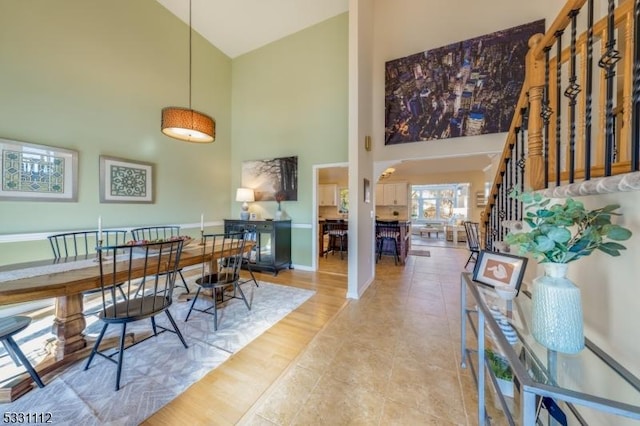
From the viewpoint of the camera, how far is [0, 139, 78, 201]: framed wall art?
2.47 m

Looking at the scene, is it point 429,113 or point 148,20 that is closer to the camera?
point 148,20

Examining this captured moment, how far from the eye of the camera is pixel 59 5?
111 inches

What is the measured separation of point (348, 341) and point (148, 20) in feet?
17.8

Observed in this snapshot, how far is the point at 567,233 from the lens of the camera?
→ 0.81 m

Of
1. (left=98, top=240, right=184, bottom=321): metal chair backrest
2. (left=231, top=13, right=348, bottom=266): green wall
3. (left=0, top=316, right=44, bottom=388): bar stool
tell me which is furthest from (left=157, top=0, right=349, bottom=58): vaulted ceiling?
(left=0, top=316, right=44, bottom=388): bar stool

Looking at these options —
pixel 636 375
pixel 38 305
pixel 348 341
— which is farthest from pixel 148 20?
pixel 636 375

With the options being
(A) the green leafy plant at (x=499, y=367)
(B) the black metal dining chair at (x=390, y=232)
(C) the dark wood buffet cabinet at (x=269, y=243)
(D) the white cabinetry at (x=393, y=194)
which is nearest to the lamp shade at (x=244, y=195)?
(C) the dark wood buffet cabinet at (x=269, y=243)

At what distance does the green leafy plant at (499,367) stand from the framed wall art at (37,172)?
4.53 metres

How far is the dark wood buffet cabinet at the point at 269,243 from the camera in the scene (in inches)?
169

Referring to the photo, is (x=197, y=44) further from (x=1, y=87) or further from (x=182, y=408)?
(x=182, y=408)

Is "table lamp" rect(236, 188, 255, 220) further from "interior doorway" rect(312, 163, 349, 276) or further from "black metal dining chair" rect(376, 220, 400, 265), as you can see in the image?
"black metal dining chair" rect(376, 220, 400, 265)

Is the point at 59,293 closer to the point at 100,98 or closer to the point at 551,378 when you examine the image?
the point at 551,378

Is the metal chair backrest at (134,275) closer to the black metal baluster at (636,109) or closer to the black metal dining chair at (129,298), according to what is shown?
the black metal dining chair at (129,298)

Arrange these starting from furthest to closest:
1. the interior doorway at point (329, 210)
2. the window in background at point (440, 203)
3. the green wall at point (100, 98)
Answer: the window in background at point (440, 203) < the interior doorway at point (329, 210) < the green wall at point (100, 98)
